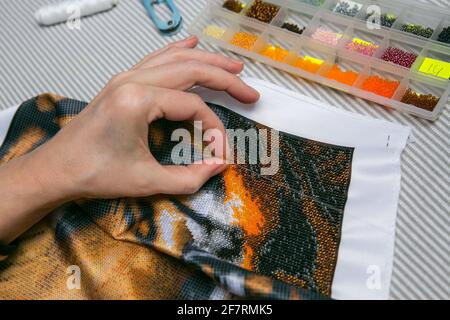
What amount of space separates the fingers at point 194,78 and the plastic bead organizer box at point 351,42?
148 millimetres

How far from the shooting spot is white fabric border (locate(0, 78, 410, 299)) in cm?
57

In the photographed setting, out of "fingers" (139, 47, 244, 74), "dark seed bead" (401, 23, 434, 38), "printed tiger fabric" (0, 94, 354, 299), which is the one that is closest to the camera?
"printed tiger fabric" (0, 94, 354, 299)

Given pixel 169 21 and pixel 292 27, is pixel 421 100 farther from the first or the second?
pixel 169 21

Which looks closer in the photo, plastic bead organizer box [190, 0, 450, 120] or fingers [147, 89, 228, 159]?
fingers [147, 89, 228, 159]

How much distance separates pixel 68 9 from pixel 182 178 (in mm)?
545

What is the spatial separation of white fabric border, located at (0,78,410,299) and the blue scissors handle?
0.76 ft

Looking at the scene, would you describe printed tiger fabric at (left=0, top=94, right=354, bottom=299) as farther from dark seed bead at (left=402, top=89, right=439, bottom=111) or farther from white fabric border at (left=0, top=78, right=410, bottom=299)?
dark seed bead at (left=402, top=89, right=439, bottom=111)

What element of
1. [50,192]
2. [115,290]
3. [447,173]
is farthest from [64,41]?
[447,173]

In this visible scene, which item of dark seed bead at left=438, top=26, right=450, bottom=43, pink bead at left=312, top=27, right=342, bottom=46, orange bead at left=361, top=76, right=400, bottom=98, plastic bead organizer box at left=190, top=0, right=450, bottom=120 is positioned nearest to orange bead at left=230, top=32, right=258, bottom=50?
plastic bead organizer box at left=190, top=0, right=450, bottom=120

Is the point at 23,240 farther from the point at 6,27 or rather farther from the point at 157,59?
the point at 6,27

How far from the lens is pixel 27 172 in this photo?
596 millimetres

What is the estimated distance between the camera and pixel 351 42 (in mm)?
798

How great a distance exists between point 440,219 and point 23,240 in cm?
58

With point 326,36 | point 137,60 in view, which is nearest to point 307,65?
point 326,36
